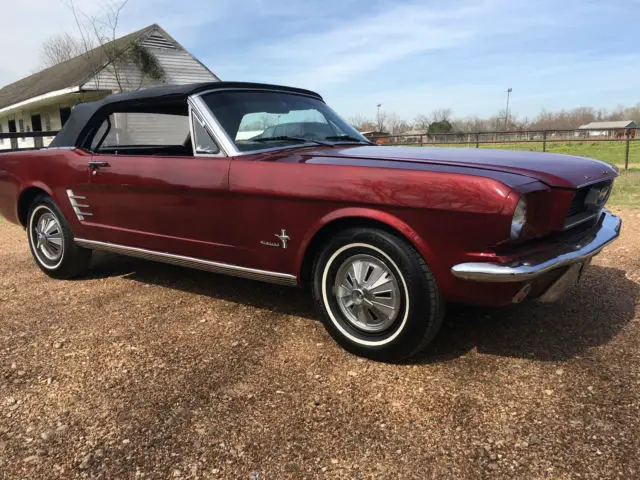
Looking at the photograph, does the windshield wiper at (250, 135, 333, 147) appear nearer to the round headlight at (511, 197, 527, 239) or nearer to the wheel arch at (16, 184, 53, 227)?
the round headlight at (511, 197, 527, 239)

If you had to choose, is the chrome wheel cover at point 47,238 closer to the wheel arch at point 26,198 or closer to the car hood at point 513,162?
the wheel arch at point 26,198

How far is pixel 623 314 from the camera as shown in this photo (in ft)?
11.5

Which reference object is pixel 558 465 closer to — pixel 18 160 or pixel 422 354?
pixel 422 354

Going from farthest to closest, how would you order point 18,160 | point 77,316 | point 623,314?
point 18,160 → point 77,316 → point 623,314

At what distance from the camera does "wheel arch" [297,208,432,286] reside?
2.66 m

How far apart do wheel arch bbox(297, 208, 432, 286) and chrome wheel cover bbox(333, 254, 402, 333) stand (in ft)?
0.61

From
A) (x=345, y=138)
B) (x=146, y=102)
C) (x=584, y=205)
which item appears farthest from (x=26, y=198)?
(x=584, y=205)

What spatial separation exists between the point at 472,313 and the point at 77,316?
2851 millimetres

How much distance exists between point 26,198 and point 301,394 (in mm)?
3667

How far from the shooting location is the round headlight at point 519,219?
2.47m

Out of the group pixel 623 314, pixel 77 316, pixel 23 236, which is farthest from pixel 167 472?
pixel 23 236

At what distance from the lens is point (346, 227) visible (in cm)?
294

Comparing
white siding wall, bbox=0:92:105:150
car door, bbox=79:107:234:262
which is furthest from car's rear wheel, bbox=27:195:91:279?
white siding wall, bbox=0:92:105:150

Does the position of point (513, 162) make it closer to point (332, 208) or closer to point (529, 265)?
point (529, 265)
